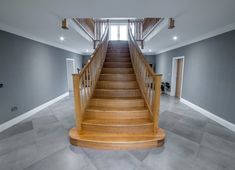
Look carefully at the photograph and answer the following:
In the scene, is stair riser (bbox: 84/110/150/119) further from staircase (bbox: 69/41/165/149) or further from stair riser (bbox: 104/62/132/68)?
stair riser (bbox: 104/62/132/68)

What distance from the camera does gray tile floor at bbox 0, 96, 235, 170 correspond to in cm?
191

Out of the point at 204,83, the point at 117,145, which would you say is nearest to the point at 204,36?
the point at 204,83

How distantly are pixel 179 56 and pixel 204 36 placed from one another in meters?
1.67

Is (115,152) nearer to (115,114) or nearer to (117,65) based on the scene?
(115,114)

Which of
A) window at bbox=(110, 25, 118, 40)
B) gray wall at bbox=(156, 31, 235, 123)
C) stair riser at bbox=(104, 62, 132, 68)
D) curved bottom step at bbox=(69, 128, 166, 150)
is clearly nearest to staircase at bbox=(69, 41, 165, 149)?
curved bottom step at bbox=(69, 128, 166, 150)

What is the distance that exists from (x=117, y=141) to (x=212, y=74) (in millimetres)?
3314

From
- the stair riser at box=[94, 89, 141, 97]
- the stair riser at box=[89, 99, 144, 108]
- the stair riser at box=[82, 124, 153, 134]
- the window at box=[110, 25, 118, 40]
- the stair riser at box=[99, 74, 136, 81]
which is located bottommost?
the stair riser at box=[82, 124, 153, 134]

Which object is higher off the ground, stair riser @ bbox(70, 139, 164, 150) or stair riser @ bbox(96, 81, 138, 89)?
stair riser @ bbox(96, 81, 138, 89)

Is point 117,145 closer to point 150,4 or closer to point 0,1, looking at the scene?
point 150,4

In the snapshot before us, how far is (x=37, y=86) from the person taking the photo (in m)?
4.18

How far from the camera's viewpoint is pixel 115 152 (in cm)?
221

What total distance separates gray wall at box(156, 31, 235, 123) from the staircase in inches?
80.0

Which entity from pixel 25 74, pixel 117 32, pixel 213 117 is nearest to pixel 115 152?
pixel 213 117

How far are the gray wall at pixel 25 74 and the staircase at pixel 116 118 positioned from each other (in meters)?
1.89
